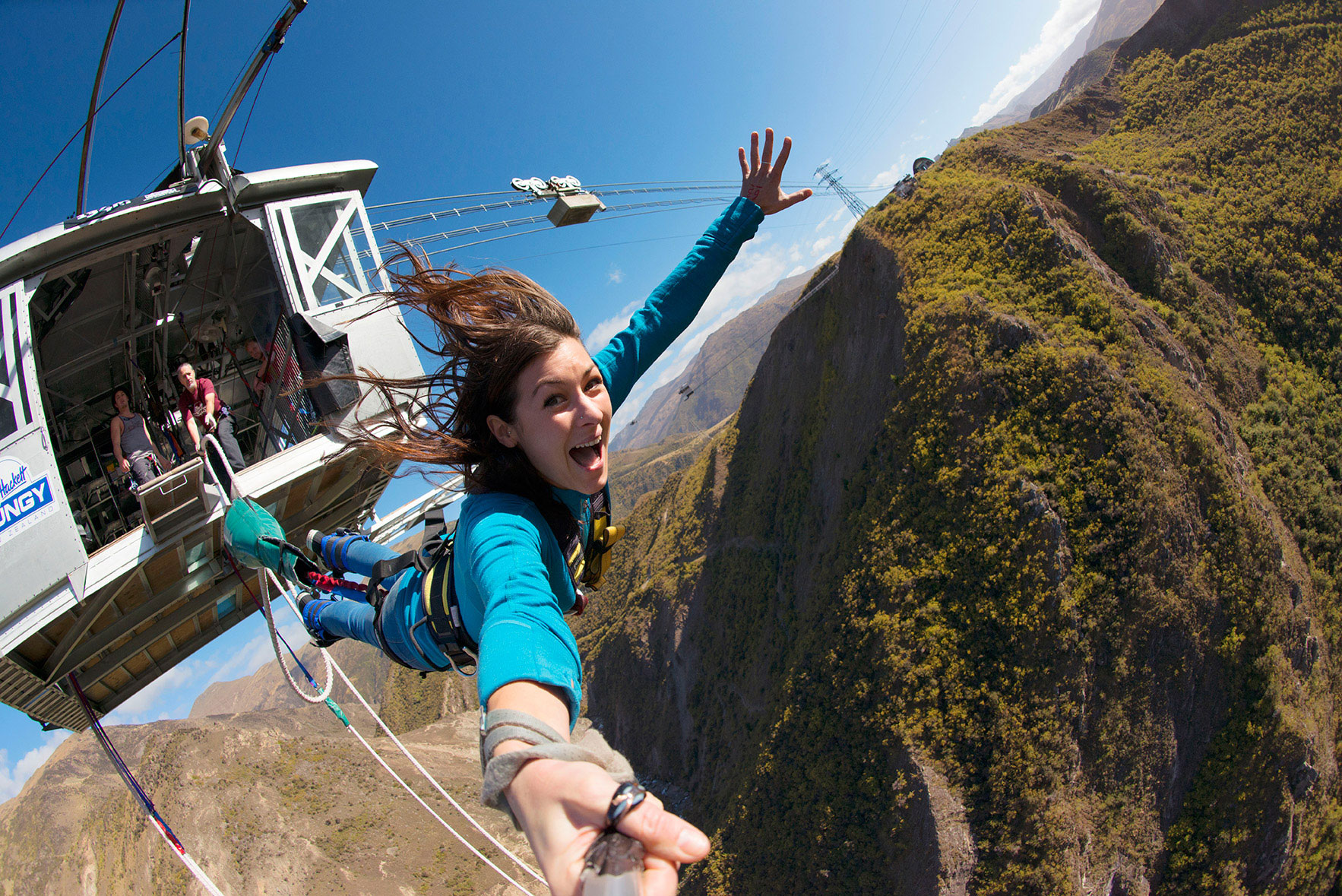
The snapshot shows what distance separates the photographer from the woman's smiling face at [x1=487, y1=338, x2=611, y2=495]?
2188 mm

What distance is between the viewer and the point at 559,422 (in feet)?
7.14

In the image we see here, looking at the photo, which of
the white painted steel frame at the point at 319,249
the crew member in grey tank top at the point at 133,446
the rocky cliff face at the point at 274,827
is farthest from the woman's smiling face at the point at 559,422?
the rocky cliff face at the point at 274,827

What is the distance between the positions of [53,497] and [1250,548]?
97.1ft

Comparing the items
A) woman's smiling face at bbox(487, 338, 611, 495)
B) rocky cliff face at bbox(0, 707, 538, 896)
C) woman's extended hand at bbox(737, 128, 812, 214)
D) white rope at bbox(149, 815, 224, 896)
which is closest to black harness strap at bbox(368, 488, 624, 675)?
woman's smiling face at bbox(487, 338, 611, 495)

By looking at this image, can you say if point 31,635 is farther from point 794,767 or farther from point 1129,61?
point 1129,61

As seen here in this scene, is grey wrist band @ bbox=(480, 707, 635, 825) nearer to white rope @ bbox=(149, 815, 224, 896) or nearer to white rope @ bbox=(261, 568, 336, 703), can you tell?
white rope @ bbox=(149, 815, 224, 896)

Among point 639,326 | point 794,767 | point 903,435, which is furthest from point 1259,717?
point 639,326

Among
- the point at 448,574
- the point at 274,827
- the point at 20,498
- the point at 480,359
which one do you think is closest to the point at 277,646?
the point at 20,498

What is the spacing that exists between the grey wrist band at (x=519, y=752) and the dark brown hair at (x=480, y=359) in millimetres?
1172

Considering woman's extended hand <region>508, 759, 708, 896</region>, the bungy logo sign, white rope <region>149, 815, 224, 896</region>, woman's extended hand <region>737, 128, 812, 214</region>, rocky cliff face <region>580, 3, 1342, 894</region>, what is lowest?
rocky cliff face <region>580, 3, 1342, 894</region>

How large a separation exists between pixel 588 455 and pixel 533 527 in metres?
0.42

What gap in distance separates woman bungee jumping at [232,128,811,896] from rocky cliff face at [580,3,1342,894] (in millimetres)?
23665

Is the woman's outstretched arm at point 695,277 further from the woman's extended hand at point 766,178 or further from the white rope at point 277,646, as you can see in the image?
the white rope at point 277,646

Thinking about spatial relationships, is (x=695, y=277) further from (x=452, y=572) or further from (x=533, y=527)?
(x=452, y=572)
